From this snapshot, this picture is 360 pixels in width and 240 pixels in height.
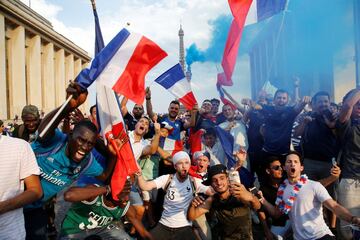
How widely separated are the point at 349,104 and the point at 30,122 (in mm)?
4468

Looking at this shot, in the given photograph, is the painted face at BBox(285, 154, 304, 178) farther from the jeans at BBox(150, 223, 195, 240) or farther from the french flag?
the french flag

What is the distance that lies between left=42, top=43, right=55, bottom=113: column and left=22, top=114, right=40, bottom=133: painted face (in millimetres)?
41637

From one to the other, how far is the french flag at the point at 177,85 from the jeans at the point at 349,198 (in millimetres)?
2935

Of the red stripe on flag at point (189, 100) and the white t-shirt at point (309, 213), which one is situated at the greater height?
the red stripe on flag at point (189, 100)

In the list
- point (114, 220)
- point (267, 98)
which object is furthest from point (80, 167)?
point (267, 98)

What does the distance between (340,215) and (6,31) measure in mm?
38771

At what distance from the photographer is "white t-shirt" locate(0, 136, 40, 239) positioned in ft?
8.25

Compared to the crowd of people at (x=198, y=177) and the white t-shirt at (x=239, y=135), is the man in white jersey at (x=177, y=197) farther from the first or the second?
the white t-shirt at (x=239, y=135)

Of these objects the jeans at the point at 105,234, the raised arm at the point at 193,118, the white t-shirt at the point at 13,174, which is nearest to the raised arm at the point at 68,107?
the white t-shirt at the point at 13,174

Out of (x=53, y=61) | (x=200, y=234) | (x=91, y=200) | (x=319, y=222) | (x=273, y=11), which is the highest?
(x=53, y=61)

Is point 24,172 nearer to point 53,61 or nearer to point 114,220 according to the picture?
point 114,220

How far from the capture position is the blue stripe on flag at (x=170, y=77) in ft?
21.5

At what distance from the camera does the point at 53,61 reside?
47.1 metres

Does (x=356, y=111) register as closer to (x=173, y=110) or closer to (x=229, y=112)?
(x=229, y=112)
